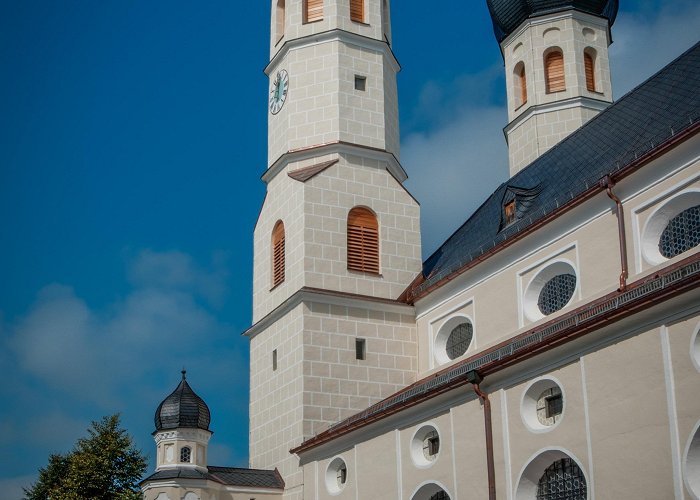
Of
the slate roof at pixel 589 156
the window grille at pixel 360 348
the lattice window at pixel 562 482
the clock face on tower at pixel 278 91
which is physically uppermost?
the clock face on tower at pixel 278 91

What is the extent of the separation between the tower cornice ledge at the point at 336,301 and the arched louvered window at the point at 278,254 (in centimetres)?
121

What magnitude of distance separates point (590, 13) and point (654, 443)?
84.0ft

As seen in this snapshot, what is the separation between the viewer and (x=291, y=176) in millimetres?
32531

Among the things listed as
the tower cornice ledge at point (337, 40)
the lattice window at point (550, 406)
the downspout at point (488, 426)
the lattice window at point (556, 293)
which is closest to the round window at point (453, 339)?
the lattice window at point (556, 293)

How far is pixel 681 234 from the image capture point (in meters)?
22.1

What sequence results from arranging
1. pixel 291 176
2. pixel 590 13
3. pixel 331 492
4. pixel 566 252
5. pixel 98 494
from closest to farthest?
pixel 566 252
pixel 331 492
pixel 98 494
pixel 291 176
pixel 590 13

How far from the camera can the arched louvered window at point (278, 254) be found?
108ft

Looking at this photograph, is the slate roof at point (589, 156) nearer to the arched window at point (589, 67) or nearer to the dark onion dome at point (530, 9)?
the arched window at point (589, 67)

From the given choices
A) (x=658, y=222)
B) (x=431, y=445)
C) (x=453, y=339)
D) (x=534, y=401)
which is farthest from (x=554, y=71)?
(x=534, y=401)

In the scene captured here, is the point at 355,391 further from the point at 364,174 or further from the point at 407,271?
the point at 364,174

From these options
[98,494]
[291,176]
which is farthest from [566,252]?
[98,494]

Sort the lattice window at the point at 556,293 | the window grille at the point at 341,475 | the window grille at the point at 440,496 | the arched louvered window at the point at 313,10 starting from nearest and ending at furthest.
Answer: the window grille at the point at 440,496, the lattice window at the point at 556,293, the window grille at the point at 341,475, the arched louvered window at the point at 313,10

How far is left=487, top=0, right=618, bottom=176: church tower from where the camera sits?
38688mm

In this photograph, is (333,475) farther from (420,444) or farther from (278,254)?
(278,254)
